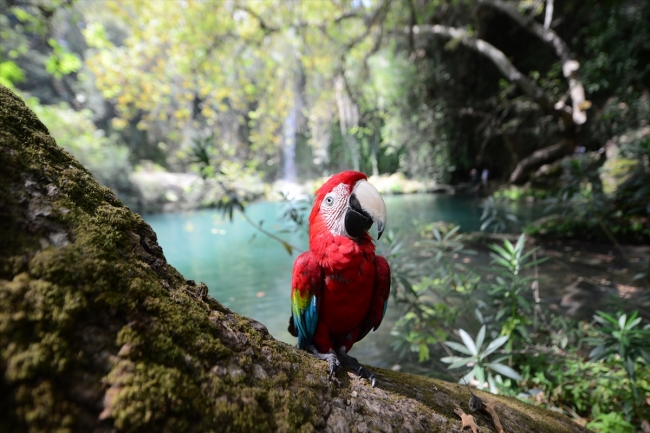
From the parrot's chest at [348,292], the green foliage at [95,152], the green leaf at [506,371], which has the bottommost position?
the green leaf at [506,371]

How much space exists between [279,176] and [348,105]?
12.1 meters

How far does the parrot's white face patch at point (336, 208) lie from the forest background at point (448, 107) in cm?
124

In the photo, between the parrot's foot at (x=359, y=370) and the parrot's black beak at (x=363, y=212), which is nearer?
the parrot's foot at (x=359, y=370)

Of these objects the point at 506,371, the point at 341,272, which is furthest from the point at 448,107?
the point at 341,272

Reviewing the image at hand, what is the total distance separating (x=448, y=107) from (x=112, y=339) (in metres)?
11.4

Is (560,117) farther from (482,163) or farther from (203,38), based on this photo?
(203,38)

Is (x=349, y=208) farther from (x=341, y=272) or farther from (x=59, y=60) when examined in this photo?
(x=59, y=60)

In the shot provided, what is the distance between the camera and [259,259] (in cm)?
698

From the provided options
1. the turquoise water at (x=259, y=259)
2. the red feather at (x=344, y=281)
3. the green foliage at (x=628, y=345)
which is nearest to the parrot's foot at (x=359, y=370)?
the red feather at (x=344, y=281)

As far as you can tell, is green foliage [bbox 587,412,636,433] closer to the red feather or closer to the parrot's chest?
the red feather

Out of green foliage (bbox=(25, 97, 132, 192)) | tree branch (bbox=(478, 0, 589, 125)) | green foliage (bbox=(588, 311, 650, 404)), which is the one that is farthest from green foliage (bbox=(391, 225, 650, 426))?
green foliage (bbox=(25, 97, 132, 192))

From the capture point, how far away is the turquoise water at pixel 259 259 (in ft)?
12.5

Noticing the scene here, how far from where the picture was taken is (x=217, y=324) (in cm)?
76

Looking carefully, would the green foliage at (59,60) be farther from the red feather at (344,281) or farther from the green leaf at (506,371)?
the green leaf at (506,371)
